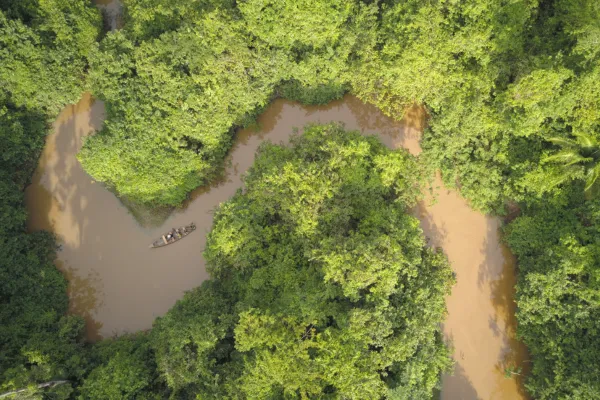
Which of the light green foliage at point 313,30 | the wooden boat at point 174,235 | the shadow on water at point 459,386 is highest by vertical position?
the light green foliage at point 313,30

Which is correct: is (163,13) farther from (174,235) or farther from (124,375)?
(124,375)

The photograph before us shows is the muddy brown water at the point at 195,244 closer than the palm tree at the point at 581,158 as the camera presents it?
No

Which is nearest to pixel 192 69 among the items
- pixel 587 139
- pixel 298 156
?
pixel 298 156

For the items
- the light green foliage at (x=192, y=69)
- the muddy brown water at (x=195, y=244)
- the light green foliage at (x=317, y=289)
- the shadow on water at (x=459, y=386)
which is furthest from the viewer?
the muddy brown water at (x=195, y=244)

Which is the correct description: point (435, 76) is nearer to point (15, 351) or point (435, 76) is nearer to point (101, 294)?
point (101, 294)

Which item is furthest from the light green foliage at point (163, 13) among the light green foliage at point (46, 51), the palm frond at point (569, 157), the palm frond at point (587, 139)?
the palm frond at point (587, 139)

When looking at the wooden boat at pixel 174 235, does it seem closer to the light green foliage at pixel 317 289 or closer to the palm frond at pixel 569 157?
the light green foliage at pixel 317 289

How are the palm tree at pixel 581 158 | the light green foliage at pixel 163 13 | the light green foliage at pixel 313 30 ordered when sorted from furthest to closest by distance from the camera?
the light green foliage at pixel 163 13 → the light green foliage at pixel 313 30 → the palm tree at pixel 581 158
